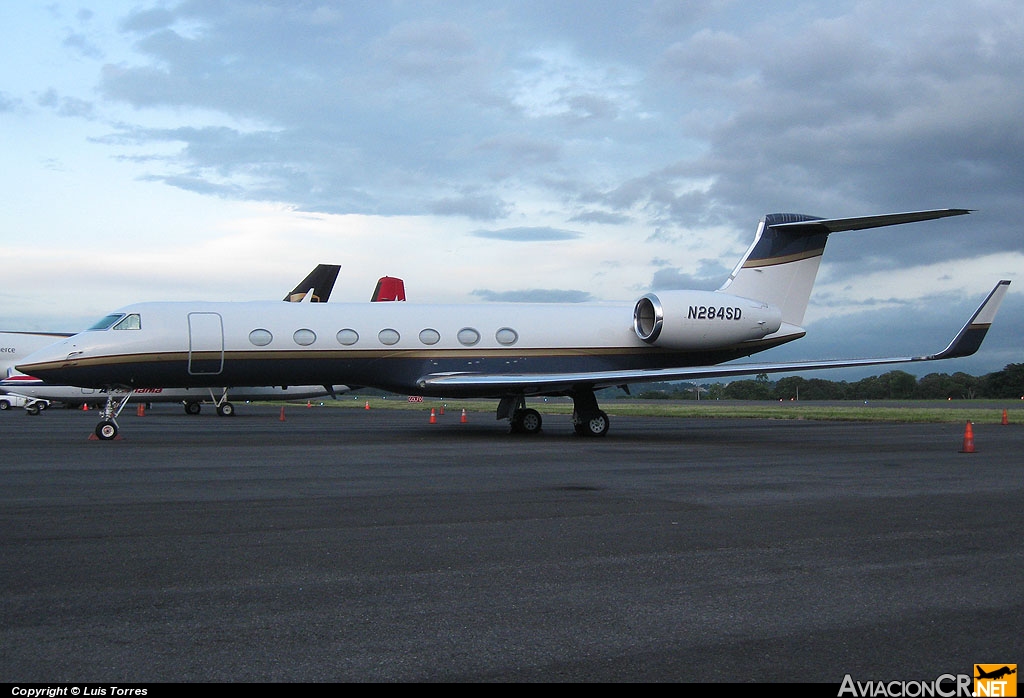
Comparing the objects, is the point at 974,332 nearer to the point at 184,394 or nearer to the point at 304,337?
the point at 304,337

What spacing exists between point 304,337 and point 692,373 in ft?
28.1

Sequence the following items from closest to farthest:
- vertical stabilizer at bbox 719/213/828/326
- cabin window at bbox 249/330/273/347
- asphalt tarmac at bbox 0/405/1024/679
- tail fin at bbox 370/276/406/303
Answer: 1. asphalt tarmac at bbox 0/405/1024/679
2. cabin window at bbox 249/330/273/347
3. vertical stabilizer at bbox 719/213/828/326
4. tail fin at bbox 370/276/406/303

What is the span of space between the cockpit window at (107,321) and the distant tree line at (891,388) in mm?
63330

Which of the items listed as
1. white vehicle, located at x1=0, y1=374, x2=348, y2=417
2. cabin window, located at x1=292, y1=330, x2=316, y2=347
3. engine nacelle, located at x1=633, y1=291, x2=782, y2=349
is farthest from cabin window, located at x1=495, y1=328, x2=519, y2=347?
white vehicle, located at x1=0, y1=374, x2=348, y2=417

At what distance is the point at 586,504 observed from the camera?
9516 millimetres

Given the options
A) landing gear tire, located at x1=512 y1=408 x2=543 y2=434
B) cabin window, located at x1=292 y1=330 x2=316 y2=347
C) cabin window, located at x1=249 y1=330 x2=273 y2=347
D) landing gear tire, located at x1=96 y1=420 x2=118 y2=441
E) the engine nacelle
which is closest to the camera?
landing gear tire, located at x1=96 y1=420 x2=118 y2=441

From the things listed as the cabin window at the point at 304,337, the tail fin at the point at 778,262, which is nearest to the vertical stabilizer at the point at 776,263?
the tail fin at the point at 778,262

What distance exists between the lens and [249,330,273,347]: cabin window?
20031 millimetres

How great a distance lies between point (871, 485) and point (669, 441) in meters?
8.82

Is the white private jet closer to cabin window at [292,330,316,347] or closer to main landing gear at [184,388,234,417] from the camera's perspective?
main landing gear at [184,388,234,417]

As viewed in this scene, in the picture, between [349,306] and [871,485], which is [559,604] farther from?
[349,306]

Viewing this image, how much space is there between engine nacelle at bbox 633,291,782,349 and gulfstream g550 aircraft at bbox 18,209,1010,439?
32 mm

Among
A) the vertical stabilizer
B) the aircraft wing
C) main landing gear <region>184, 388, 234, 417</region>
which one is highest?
the vertical stabilizer

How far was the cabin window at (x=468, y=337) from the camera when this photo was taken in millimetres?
21281
